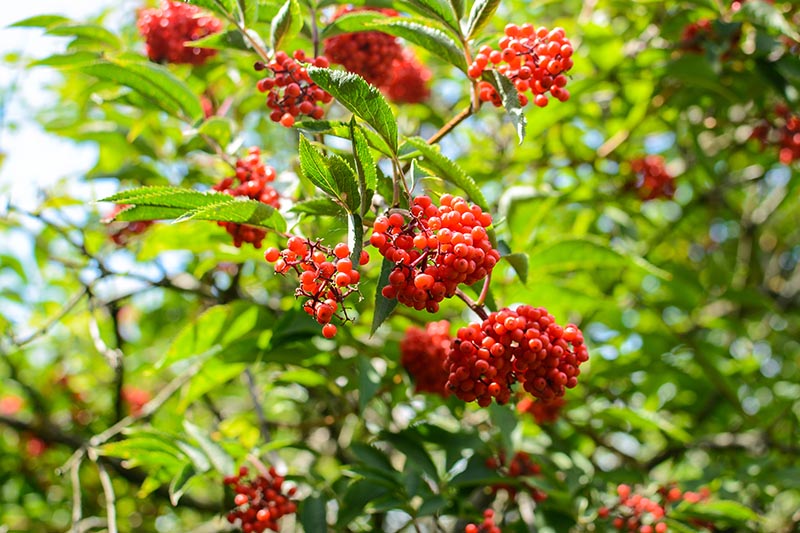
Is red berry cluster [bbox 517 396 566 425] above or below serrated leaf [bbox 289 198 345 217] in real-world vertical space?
below

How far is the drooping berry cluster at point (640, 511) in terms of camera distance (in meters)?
2.42

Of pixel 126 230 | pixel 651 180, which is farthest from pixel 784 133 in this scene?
pixel 126 230

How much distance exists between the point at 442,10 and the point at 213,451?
4.98ft

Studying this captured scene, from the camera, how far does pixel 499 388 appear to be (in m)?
1.65

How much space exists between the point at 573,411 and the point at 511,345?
1658 millimetres

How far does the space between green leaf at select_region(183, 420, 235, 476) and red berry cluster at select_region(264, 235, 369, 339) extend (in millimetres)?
993

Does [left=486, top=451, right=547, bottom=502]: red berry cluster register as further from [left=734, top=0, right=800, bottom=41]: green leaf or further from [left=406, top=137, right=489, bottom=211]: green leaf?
[left=734, top=0, right=800, bottom=41]: green leaf

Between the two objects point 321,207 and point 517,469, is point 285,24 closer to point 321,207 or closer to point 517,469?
point 321,207

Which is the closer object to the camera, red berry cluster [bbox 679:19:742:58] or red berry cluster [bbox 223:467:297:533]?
red berry cluster [bbox 223:467:297:533]

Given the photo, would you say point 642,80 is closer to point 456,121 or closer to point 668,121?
point 668,121

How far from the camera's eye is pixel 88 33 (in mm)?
2725

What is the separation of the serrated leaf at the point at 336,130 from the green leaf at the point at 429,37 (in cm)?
33

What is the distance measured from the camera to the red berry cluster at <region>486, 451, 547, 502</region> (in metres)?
2.48

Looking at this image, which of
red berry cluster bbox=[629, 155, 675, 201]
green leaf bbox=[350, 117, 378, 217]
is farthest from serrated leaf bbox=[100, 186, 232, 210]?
red berry cluster bbox=[629, 155, 675, 201]
